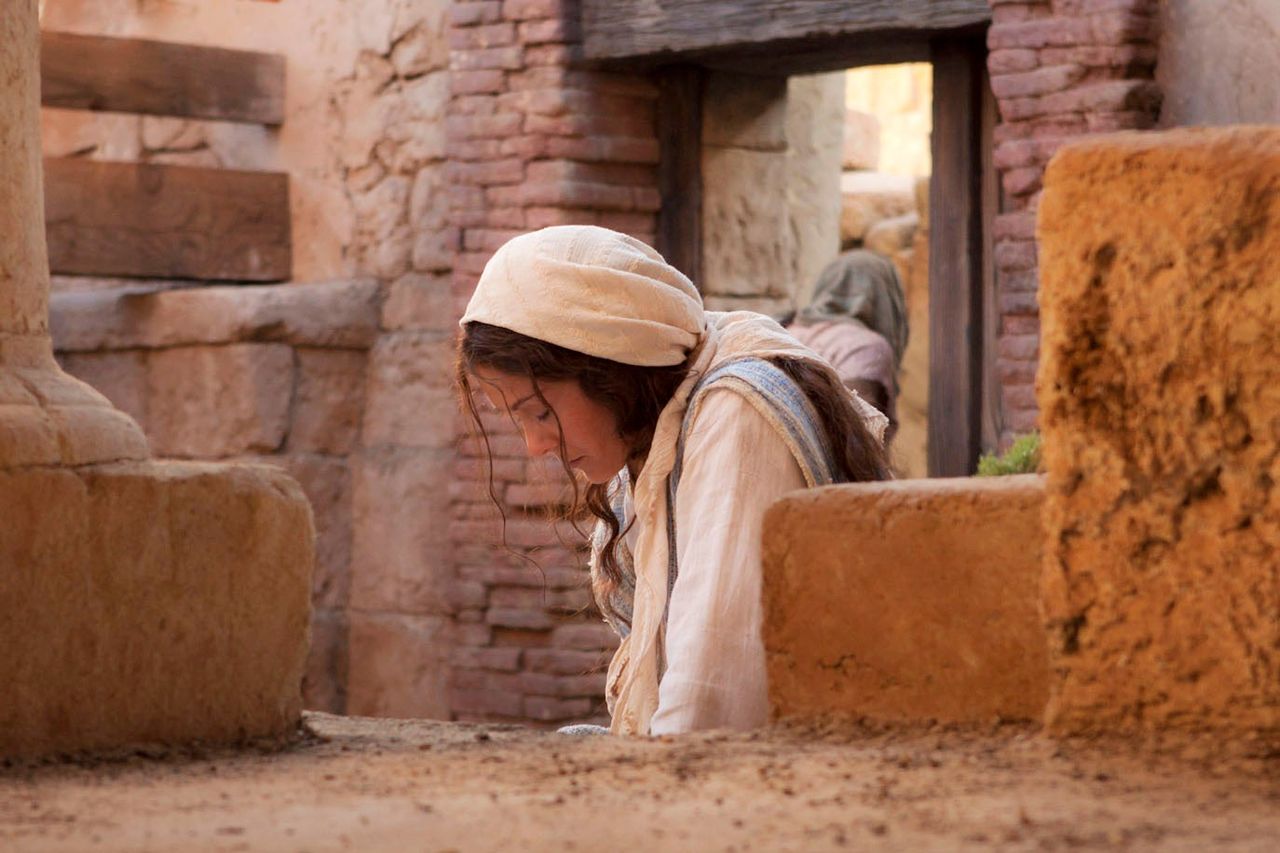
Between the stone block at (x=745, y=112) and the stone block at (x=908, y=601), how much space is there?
4211mm

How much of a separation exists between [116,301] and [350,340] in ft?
3.10

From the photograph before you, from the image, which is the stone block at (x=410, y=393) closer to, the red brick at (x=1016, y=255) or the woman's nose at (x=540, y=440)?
the red brick at (x=1016, y=255)

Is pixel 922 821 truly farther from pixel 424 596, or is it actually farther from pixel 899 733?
pixel 424 596

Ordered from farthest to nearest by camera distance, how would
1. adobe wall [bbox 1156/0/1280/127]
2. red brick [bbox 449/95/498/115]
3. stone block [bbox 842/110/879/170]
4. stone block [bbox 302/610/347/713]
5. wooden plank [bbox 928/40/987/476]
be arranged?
1. stone block [bbox 842/110/879/170]
2. stone block [bbox 302/610/347/713]
3. red brick [bbox 449/95/498/115]
4. wooden plank [bbox 928/40/987/476]
5. adobe wall [bbox 1156/0/1280/127]

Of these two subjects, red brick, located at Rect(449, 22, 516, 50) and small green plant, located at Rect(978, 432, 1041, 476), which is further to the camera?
red brick, located at Rect(449, 22, 516, 50)

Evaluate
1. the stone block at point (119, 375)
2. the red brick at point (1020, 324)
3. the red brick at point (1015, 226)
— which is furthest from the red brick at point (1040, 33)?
the stone block at point (119, 375)

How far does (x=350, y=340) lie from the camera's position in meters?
6.86

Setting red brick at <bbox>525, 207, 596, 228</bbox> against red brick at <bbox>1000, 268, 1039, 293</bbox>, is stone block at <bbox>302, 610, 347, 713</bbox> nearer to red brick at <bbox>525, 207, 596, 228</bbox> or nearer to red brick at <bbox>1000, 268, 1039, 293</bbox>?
red brick at <bbox>525, 207, 596, 228</bbox>

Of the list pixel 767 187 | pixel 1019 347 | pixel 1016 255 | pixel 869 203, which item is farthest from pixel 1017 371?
pixel 869 203

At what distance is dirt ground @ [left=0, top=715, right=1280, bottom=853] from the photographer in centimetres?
178

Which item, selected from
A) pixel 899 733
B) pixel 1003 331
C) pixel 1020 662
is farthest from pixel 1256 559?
pixel 1003 331

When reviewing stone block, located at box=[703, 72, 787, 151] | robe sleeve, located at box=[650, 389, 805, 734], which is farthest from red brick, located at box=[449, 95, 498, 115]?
robe sleeve, located at box=[650, 389, 805, 734]

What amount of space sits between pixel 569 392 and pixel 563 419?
0.16 ft

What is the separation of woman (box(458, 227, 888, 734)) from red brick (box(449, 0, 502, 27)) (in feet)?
11.5
